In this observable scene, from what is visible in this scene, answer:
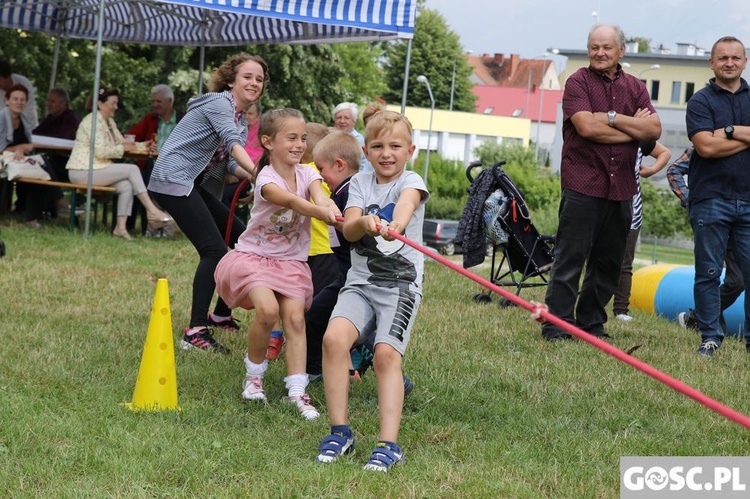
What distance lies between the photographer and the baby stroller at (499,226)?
9438 millimetres

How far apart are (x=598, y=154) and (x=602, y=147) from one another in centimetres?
6

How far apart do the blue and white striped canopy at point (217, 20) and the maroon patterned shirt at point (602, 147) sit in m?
4.00

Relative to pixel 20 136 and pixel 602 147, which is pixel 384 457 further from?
pixel 20 136

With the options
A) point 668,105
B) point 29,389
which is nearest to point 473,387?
point 29,389

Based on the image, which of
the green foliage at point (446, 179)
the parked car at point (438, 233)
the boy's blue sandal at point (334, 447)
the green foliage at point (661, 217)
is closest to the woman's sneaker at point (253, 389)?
the boy's blue sandal at point (334, 447)

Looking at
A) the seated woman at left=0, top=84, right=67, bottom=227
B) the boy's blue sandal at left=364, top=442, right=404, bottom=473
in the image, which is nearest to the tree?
the seated woman at left=0, top=84, right=67, bottom=227

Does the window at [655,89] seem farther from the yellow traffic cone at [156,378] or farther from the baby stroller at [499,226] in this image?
the yellow traffic cone at [156,378]

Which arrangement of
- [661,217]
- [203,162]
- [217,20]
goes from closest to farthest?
[203,162], [217,20], [661,217]

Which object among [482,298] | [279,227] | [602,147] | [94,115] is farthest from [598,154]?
[94,115]

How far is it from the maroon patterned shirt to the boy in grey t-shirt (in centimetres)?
275

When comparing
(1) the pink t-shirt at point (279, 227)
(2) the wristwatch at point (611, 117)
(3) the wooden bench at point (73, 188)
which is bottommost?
(3) the wooden bench at point (73, 188)

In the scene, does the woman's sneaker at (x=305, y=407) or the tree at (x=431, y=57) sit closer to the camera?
the woman's sneaker at (x=305, y=407)

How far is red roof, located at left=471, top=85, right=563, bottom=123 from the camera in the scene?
101500 mm

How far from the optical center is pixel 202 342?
616 centimetres
